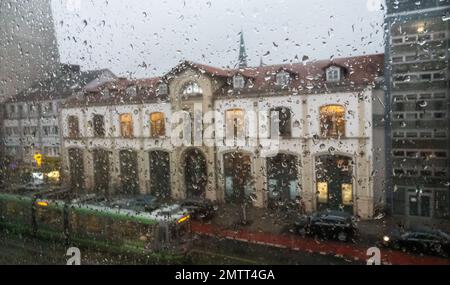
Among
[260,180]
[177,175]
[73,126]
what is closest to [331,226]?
[260,180]

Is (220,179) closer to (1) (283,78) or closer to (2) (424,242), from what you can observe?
(1) (283,78)

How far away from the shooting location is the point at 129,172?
10031 millimetres

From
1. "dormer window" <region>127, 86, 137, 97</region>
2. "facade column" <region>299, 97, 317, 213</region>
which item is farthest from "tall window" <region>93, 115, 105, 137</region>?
"facade column" <region>299, 97, 317, 213</region>

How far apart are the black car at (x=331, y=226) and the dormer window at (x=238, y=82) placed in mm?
3770

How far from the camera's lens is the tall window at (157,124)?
9352 millimetres

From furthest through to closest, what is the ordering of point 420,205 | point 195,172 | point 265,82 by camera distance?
1. point 195,172
2. point 265,82
3. point 420,205

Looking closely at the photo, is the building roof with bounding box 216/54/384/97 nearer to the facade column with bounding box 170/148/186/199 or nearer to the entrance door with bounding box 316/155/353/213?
the entrance door with bounding box 316/155/353/213

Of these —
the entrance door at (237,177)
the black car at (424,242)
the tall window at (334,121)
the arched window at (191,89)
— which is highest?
the arched window at (191,89)

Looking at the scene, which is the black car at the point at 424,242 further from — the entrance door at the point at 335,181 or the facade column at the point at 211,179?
the facade column at the point at 211,179

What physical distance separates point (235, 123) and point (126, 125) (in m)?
3.58

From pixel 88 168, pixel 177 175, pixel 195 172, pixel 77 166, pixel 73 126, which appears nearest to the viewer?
pixel 177 175

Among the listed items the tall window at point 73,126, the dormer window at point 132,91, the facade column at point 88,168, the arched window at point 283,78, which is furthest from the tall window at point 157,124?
the arched window at point 283,78
